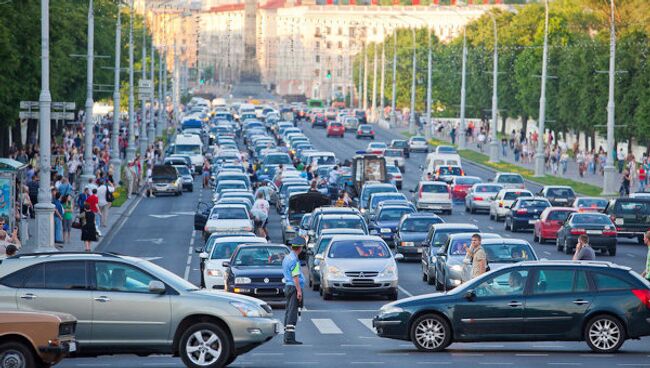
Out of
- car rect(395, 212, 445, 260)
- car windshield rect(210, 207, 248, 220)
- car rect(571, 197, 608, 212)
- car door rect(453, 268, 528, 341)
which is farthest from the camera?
car rect(571, 197, 608, 212)

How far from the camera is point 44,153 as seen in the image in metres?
37.4

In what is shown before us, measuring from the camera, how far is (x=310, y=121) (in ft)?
549

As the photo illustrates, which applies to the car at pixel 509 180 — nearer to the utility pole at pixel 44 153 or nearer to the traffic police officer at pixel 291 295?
the utility pole at pixel 44 153

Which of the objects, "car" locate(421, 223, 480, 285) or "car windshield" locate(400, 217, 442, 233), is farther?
"car windshield" locate(400, 217, 442, 233)

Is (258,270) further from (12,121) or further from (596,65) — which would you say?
(596,65)

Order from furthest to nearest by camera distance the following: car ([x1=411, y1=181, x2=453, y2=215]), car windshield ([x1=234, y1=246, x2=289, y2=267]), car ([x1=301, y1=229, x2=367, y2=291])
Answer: car ([x1=411, y1=181, x2=453, y2=215])
car ([x1=301, y1=229, x2=367, y2=291])
car windshield ([x1=234, y1=246, x2=289, y2=267])

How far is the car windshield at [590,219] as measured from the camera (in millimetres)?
47188

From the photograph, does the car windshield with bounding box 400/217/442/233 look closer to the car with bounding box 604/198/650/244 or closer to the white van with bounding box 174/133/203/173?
the car with bounding box 604/198/650/244

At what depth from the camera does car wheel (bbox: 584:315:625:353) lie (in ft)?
77.2

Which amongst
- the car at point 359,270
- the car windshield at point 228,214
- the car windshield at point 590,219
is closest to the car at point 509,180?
the car windshield at point 590,219

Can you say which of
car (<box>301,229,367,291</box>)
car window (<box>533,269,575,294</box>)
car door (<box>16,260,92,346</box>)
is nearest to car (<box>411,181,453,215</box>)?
car (<box>301,229,367,291</box>)

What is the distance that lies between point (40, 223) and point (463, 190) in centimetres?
3732

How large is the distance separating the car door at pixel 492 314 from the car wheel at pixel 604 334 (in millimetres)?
1031

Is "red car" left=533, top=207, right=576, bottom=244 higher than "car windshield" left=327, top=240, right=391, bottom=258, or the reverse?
"car windshield" left=327, top=240, right=391, bottom=258
